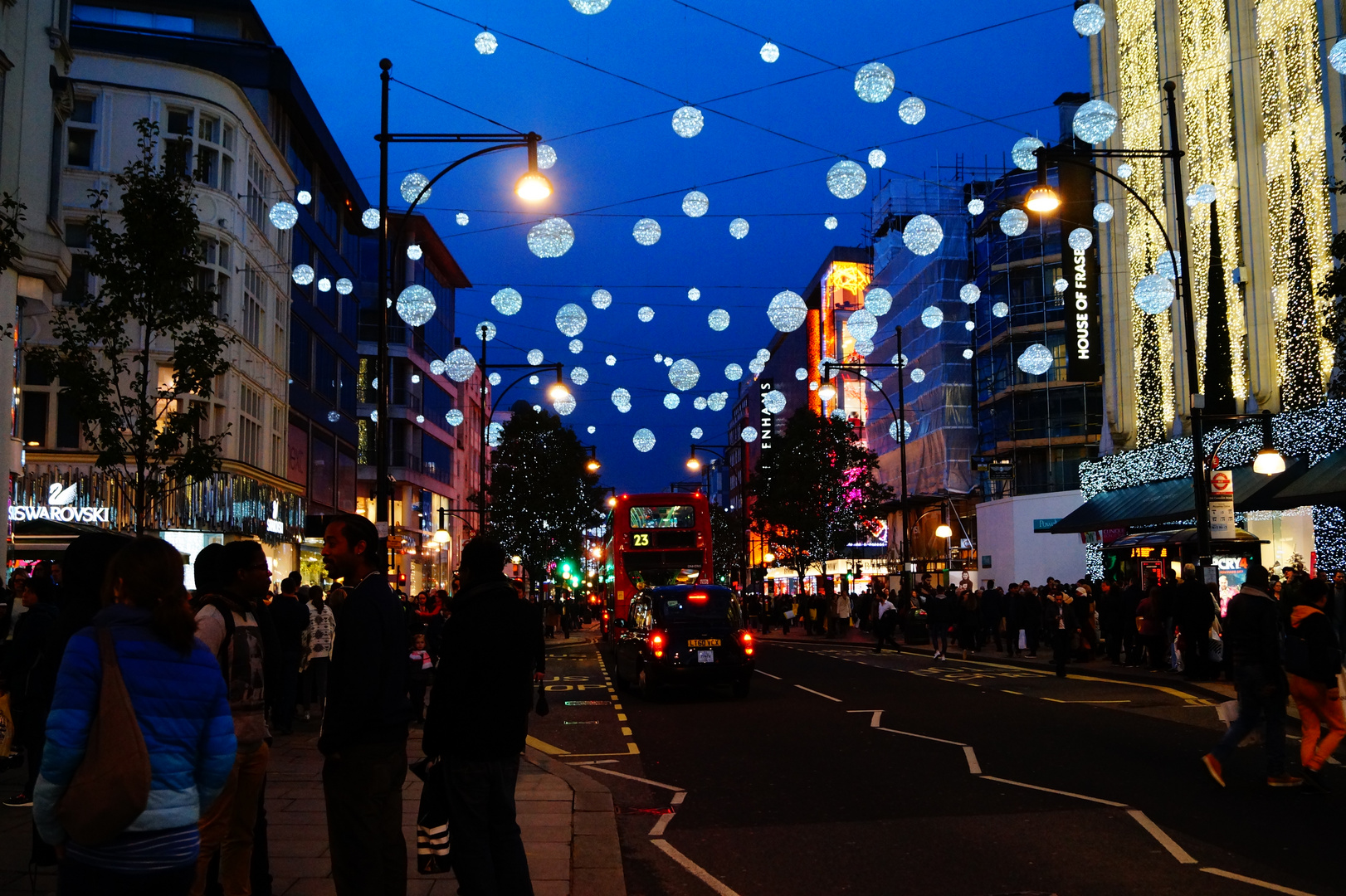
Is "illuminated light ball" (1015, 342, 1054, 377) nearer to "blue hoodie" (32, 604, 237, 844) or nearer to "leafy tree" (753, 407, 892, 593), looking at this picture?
"leafy tree" (753, 407, 892, 593)

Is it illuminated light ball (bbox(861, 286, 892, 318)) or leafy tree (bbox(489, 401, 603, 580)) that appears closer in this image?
illuminated light ball (bbox(861, 286, 892, 318))

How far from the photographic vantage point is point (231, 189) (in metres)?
38.3

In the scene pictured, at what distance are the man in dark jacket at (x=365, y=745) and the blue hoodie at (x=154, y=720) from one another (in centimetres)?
138

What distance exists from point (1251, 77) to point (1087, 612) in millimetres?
13924

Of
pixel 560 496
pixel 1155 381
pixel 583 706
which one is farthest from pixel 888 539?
pixel 583 706

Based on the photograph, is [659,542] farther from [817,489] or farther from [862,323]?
[817,489]

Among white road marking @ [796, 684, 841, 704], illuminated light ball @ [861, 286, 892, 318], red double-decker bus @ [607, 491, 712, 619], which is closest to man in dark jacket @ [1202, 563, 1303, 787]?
white road marking @ [796, 684, 841, 704]

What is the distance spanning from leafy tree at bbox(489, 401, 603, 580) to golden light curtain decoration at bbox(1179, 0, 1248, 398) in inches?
1732

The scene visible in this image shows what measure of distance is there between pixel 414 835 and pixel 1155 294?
83.9 feet

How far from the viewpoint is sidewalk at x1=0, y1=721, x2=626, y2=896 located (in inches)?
285

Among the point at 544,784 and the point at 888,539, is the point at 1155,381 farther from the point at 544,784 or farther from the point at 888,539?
the point at 888,539

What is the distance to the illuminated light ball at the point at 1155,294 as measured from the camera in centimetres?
2958

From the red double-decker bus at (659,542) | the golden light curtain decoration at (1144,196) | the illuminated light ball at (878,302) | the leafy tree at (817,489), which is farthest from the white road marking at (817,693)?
the leafy tree at (817,489)

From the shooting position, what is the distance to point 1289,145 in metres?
29.4
